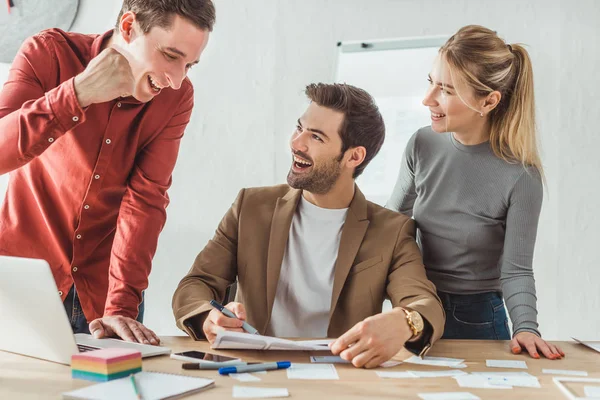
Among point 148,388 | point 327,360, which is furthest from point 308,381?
point 148,388

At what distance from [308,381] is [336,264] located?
699mm

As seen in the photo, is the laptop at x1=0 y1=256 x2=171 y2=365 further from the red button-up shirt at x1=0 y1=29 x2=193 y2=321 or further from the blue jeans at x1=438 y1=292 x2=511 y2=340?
the blue jeans at x1=438 y1=292 x2=511 y2=340

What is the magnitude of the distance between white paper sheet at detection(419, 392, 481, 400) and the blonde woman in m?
0.81

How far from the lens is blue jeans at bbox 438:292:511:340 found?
194cm

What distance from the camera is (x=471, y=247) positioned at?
1.94 metres

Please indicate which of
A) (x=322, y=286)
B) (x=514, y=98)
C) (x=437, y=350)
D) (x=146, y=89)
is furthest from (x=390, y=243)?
(x=146, y=89)

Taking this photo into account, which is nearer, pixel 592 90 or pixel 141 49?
pixel 141 49

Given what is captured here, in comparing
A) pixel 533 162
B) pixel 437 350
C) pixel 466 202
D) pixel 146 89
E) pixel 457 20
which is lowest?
pixel 437 350

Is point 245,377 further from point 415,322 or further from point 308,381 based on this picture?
point 415,322

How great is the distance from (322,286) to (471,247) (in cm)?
46

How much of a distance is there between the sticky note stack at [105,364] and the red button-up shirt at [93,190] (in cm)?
52

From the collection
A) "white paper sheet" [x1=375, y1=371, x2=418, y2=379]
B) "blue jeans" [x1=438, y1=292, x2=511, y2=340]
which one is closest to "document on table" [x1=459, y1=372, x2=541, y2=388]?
"white paper sheet" [x1=375, y1=371, x2=418, y2=379]

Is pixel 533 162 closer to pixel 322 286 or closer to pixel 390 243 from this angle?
pixel 390 243

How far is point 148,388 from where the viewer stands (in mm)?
1095
